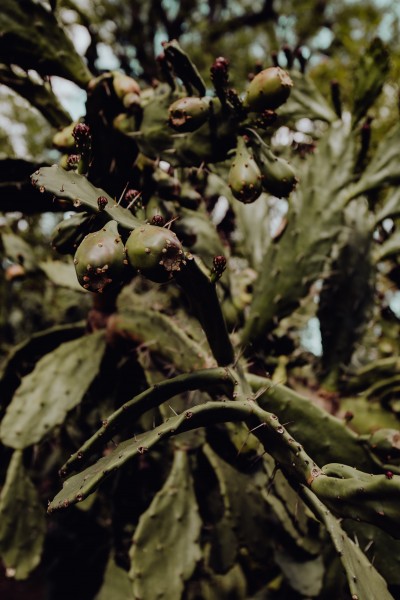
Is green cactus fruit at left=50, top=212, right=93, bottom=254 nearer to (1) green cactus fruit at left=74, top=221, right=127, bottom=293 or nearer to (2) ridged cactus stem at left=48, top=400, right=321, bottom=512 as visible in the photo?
(1) green cactus fruit at left=74, top=221, right=127, bottom=293

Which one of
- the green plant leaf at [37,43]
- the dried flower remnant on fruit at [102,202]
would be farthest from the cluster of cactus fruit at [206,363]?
the green plant leaf at [37,43]

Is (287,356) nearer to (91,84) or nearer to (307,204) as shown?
(307,204)

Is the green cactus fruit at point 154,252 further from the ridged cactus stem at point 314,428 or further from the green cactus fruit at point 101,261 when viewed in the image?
the ridged cactus stem at point 314,428

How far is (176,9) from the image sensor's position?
6.76m

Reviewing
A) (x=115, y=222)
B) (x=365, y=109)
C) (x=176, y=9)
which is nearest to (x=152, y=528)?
(x=115, y=222)

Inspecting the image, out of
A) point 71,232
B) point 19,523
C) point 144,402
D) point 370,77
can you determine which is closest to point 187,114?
point 71,232

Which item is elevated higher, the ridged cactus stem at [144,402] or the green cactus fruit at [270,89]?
the green cactus fruit at [270,89]

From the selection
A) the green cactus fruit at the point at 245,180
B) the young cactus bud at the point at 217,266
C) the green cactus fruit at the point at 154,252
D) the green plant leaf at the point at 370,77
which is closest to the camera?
the green cactus fruit at the point at 154,252

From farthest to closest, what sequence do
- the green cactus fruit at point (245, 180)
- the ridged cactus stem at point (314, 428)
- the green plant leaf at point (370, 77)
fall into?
the green plant leaf at point (370, 77) < the ridged cactus stem at point (314, 428) < the green cactus fruit at point (245, 180)

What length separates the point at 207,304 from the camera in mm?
952

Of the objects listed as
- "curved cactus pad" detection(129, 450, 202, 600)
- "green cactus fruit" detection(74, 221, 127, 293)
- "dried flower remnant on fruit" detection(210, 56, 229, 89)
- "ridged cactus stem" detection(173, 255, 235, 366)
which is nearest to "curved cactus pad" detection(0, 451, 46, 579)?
"curved cactus pad" detection(129, 450, 202, 600)

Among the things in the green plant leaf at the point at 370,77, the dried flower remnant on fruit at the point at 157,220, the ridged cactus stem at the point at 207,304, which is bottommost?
the ridged cactus stem at the point at 207,304

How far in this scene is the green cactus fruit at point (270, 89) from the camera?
1051mm

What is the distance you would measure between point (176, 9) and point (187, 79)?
20.9 feet
